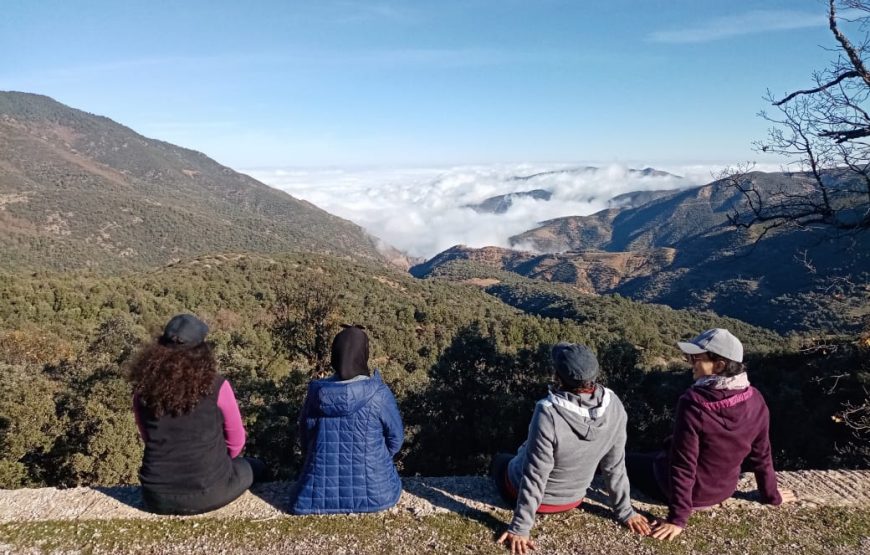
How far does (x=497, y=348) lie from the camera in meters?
18.0

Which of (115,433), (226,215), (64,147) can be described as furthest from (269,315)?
(64,147)

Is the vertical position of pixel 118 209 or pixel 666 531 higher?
pixel 118 209

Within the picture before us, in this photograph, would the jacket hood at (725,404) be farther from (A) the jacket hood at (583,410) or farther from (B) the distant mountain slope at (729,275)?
(B) the distant mountain slope at (729,275)

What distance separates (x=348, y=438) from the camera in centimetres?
368

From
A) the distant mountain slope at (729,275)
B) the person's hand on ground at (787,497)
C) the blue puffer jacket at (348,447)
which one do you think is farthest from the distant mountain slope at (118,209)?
the person's hand on ground at (787,497)

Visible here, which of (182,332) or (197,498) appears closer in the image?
(182,332)

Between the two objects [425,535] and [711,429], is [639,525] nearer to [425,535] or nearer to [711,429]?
[711,429]

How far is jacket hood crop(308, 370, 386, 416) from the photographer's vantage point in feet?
11.7

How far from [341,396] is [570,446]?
5.50 ft

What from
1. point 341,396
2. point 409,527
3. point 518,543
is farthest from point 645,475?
point 341,396

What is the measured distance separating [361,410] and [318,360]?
62.0 ft

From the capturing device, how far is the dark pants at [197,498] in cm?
380

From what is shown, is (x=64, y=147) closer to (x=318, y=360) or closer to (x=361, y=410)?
(x=318, y=360)

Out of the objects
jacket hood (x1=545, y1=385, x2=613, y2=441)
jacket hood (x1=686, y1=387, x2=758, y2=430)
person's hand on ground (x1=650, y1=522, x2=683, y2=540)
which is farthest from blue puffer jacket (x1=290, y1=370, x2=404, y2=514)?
jacket hood (x1=686, y1=387, x2=758, y2=430)
